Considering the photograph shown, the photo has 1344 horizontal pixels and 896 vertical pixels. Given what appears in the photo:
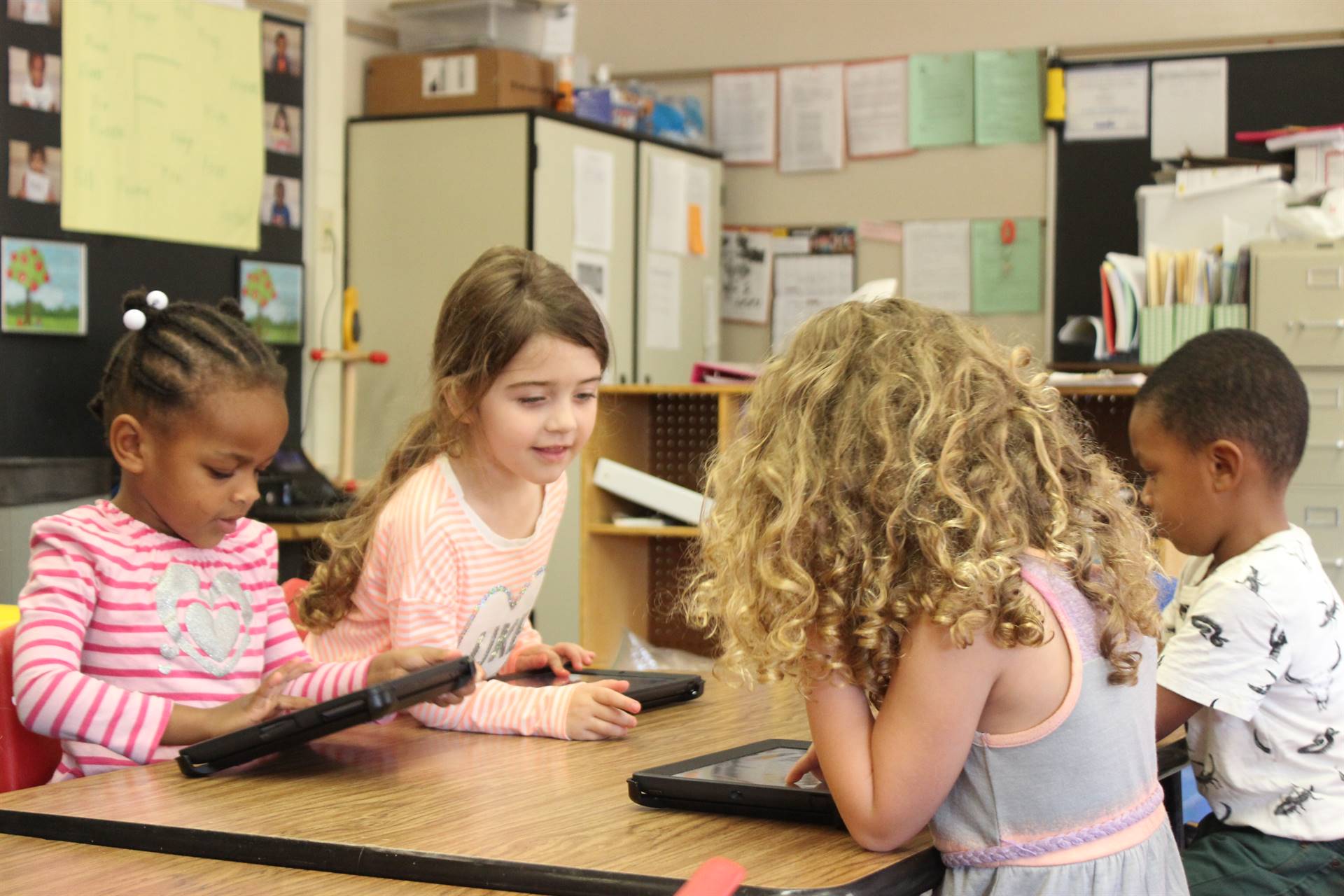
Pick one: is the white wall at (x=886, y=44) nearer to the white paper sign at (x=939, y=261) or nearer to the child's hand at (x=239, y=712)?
the white paper sign at (x=939, y=261)

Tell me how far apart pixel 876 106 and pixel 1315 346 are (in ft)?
6.32

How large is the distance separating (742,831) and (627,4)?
4604 mm

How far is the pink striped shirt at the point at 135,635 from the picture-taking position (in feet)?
4.20

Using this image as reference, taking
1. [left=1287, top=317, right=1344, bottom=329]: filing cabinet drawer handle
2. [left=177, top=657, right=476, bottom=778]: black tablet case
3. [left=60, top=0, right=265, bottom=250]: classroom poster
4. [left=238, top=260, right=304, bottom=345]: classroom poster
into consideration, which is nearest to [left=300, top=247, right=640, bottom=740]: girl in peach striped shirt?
[left=177, top=657, right=476, bottom=778]: black tablet case

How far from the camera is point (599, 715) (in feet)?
4.49

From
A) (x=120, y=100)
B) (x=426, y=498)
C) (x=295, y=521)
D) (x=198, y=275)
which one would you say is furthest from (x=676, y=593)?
(x=426, y=498)

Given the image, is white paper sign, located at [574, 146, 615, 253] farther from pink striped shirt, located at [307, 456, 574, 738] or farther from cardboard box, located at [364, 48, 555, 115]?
pink striped shirt, located at [307, 456, 574, 738]

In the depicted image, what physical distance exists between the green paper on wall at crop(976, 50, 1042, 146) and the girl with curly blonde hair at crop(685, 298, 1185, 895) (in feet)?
12.8

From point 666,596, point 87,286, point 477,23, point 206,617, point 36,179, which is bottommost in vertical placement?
point 666,596

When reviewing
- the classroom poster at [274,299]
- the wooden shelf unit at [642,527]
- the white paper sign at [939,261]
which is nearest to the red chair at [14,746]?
the wooden shelf unit at [642,527]

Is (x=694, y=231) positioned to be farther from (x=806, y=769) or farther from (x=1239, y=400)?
(x=806, y=769)

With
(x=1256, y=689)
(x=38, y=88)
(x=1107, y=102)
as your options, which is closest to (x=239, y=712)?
(x=1256, y=689)

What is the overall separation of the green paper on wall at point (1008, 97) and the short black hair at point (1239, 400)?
3.23m

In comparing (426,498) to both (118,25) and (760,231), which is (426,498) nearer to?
(118,25)
